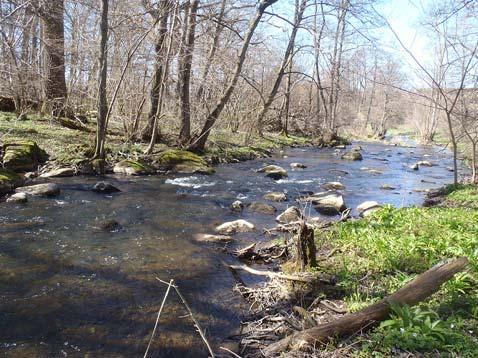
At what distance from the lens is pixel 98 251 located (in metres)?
6.05

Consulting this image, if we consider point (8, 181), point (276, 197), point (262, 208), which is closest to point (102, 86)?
point (8, 181)

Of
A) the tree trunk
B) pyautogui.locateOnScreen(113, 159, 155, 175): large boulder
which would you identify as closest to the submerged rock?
pyautogui.locateOnScreen(113, 159, 155, 175): large boulder

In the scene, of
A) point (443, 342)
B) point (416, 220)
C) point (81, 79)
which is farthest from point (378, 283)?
point (81, 79)

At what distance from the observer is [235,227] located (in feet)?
24.6

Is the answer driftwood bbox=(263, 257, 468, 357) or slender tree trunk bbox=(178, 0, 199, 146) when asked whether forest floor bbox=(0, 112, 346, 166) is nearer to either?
slender tree trunk bbox=(178, 0, 199, 146)

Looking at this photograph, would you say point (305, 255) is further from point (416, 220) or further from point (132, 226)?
point (132, 226)

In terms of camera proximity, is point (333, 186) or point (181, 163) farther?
point (181, 163)

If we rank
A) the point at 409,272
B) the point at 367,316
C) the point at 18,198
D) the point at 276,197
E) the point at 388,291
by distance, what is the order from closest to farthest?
the point at 367,316, the point at 388,291, the point at 409,272, the point at 18,198, the point at 276,197

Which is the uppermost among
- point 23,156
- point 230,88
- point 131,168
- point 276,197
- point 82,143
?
point 230,88

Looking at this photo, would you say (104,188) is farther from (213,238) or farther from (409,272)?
(409,272)

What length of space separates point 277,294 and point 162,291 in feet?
4.88

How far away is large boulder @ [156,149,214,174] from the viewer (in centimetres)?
1353

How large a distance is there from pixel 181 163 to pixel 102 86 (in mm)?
3692

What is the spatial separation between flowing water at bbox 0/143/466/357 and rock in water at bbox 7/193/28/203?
0.19 metres
